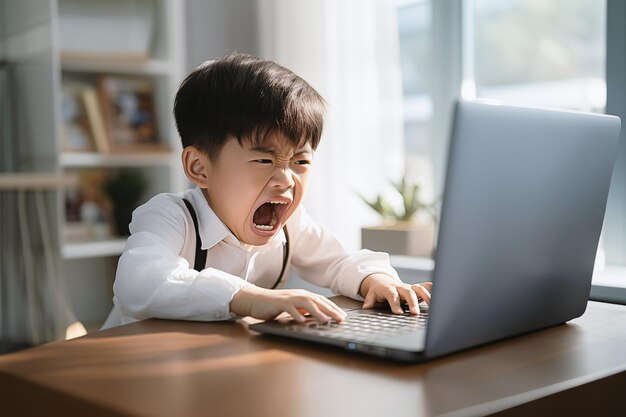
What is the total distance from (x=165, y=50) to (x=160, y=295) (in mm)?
2387

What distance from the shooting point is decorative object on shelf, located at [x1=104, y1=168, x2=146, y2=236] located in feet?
10.6

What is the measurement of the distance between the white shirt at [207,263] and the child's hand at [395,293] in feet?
0.27

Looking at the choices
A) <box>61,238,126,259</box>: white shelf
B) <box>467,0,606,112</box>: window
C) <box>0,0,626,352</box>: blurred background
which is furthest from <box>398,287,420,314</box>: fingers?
<box>61,238,126,259</box>: white shelf

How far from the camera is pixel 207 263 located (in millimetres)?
1316

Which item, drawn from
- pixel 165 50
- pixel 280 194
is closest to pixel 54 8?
pixel 165 50

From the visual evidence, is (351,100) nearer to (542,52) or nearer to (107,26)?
(542,52)

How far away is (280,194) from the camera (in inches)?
47.4

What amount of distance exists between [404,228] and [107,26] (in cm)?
173

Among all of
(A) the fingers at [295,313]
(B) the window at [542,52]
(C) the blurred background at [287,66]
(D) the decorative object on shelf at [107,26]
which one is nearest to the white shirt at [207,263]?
(A) the fingers at [295,313]

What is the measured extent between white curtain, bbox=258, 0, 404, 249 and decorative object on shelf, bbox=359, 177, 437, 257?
178 mm

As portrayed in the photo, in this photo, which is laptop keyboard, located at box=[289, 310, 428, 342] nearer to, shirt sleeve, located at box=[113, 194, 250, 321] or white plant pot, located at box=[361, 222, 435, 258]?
shirt sleeve, located at box=[113, 194, 250, 321]

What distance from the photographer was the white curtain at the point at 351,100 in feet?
8.76

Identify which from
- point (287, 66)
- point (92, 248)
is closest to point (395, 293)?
point (287, 66)

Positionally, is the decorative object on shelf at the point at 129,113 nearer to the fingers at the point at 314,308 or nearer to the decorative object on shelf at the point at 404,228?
the decorative object on shelf at the point at 404,228
